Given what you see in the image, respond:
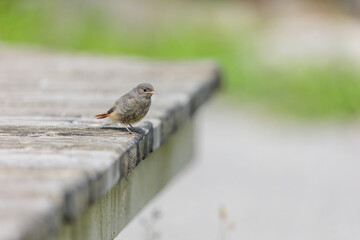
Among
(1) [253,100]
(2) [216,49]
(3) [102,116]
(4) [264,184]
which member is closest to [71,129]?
(3) [102,116]

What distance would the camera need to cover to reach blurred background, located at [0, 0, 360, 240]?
487 centimetres

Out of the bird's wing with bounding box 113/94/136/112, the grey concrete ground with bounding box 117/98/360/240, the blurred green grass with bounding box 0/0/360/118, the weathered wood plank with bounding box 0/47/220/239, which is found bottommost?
the grey concrete ground with bounding box 117/98/360/240

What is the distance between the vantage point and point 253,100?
8.02 m

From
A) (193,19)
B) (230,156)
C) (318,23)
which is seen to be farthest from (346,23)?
(230,156)

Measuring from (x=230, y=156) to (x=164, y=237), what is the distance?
211cm

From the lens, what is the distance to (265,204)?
520cm

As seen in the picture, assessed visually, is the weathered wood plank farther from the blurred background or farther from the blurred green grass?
the blurred green grass

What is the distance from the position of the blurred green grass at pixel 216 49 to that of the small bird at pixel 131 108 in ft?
17.5

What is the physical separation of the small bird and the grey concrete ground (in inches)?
61.5

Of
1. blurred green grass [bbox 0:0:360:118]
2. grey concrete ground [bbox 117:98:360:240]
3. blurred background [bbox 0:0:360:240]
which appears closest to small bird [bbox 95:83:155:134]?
blurred background [bbox 0:0:360:240]

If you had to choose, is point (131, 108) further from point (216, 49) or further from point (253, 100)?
point (216, 49)

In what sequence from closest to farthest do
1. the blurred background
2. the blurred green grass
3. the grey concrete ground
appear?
1. the grey concrete ground
2. the blurred background
3. the blurred green grass

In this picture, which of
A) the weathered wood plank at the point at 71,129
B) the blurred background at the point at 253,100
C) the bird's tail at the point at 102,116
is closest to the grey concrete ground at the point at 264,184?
the blurred background at the point at 253,100

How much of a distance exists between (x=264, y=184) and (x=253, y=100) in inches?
96.9
